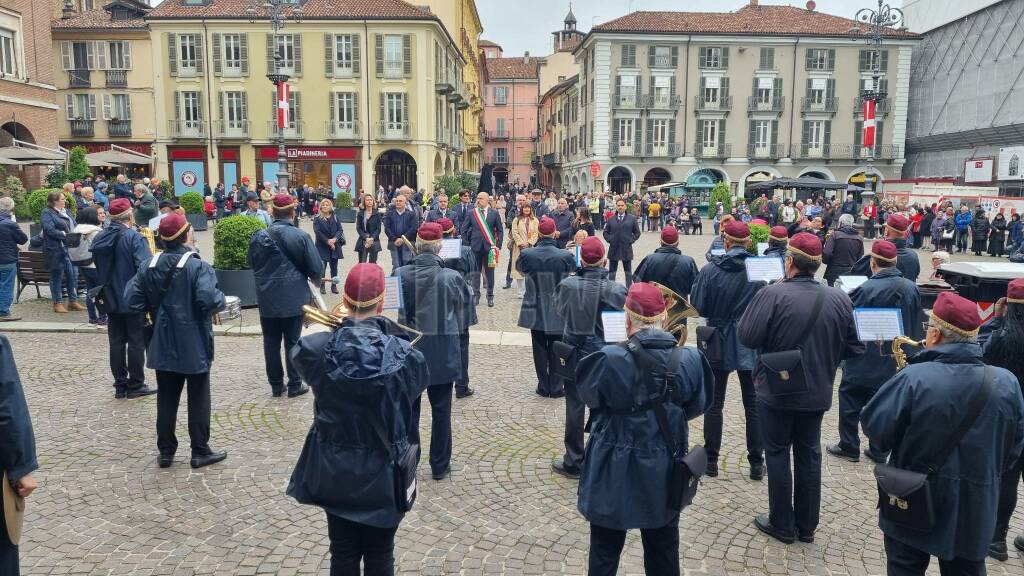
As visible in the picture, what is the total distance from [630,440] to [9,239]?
35.5ft

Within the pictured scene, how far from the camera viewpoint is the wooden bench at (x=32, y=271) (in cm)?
1193

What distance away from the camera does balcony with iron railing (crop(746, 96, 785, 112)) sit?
46.2m

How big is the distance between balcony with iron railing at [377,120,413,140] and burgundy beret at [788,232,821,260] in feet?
121

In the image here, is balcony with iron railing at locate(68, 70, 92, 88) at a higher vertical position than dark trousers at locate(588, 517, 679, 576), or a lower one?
higher

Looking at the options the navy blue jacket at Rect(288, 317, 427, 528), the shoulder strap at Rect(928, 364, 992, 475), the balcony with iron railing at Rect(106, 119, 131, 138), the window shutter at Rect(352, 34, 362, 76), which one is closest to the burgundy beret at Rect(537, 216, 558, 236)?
the navy blue jacket at Rect(288, 317, 427, 528)

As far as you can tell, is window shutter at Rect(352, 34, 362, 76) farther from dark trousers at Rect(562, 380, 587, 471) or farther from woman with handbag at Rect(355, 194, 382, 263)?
dark trousers at Rect(562, 380, 587, 471)

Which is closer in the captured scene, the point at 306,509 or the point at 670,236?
the point at 306,509

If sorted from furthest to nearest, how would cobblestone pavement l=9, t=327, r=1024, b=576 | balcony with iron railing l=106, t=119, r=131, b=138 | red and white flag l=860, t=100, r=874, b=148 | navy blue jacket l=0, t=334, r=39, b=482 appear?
balcony with iron railing l=106, t=119, r=131, b=138 < red and white flag l=860, t=100, r=874, b=148 < cobblestone pavement l=9, t=327, r=1024, b=576 < navy blue jacket l=0, t=334, r=39, b=482

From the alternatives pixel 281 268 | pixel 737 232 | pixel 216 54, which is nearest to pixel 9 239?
pixel 281 268

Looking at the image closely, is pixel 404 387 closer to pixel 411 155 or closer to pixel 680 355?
pixel 680 355

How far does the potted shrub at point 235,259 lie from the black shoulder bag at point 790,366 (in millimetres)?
9095

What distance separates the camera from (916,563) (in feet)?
11.4

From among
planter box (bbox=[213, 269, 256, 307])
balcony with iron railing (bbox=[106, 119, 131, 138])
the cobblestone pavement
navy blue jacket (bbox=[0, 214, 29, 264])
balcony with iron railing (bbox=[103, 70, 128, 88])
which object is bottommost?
the cobblestone pavement

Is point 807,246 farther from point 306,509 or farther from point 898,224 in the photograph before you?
point 306,509
